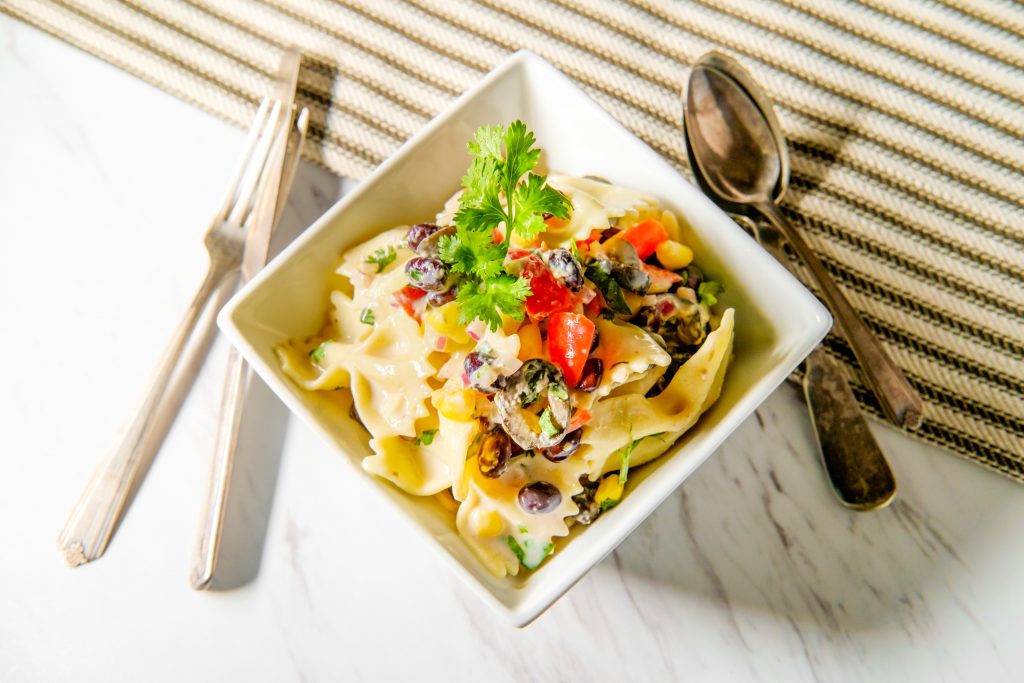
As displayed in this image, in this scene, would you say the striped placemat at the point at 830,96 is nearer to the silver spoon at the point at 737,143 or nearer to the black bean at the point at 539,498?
the silver spoon at the point at 737,143

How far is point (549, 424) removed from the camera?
2.05m

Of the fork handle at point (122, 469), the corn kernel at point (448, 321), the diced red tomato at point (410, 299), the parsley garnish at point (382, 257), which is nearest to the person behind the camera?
the corn kernel at point (448, 321)

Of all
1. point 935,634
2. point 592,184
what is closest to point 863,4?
point 592,184

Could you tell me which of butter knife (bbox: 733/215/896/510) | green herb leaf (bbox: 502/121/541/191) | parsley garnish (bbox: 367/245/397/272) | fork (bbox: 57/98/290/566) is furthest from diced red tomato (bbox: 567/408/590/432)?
fork (bbox: 57/98/290/566)

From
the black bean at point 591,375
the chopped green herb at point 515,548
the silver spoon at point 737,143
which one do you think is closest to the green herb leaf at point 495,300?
the black bean at point 591,375

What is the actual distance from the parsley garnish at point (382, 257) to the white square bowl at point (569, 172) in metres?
0.12

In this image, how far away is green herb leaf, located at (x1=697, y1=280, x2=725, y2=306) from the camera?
2.42m

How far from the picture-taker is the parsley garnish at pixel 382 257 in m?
2.50

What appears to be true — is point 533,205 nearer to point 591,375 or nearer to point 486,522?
point 591,375

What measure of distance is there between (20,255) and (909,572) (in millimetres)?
3799

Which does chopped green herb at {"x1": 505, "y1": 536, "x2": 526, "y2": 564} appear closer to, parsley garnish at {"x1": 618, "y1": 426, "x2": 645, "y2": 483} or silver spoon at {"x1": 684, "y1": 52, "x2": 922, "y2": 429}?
parsley garnish at {"x1": 618, "y1": 426, "x2": 645, "y2": 483}

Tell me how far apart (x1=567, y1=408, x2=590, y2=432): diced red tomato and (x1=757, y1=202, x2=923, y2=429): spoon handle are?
119cm

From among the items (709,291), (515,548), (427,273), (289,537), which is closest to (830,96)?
(709,291)

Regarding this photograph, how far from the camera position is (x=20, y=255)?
133 inches
